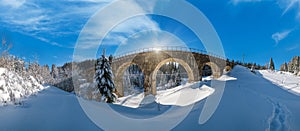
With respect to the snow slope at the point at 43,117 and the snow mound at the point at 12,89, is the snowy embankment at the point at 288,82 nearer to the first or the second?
the snow slope at the point at 43,117

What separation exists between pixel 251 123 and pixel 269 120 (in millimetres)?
946

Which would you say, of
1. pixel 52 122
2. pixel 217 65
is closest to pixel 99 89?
pixel 52 122

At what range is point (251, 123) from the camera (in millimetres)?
5594

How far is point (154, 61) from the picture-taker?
92.1 ft

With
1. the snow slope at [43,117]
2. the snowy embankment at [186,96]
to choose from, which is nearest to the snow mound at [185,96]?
the snowy embankment at [186,96]

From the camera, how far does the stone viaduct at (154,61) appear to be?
2797 cm

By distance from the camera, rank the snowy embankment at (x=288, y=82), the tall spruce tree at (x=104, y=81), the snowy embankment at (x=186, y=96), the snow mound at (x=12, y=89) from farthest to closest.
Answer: the tall spruce tree at (x=104, y=81), the snowy embankment at (x=288, y=82), the snowy embankment at (x=186, y=96), the snow mound at (x=12, y=89)

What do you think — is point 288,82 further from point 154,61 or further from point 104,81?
point 104,81

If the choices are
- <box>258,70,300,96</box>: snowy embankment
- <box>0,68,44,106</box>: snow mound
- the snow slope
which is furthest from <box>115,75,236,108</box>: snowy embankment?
<box>0,68,44,106</box>: snow mound

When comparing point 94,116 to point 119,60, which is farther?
point 119,60

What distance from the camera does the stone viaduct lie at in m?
28.0

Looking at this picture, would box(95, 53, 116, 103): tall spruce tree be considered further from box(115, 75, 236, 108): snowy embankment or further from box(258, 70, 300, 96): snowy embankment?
box(258, 70, 300, 96): snowy embankment

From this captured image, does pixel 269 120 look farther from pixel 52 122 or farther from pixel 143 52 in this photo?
pixel 143 52

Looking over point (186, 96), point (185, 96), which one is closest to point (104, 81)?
point (185, 96)
